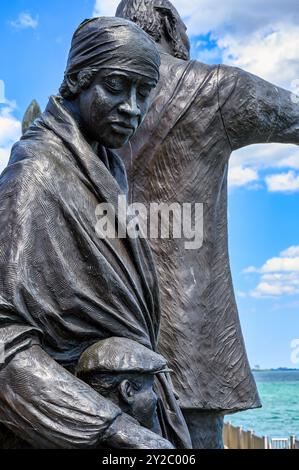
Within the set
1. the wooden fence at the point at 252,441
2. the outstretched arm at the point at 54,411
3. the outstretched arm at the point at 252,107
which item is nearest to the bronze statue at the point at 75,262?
the outstretched arm at the point at 54,411

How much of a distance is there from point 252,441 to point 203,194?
7.64m

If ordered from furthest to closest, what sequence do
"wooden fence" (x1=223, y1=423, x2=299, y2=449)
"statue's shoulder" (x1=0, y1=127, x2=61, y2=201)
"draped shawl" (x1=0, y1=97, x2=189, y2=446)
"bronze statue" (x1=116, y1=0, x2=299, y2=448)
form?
1. "wooden fence" (x1=223, y1=423, x2=299, y2=449)
2. "bronze statue" (x1=116, y1=0, x2=299, y2=448)
3. "statue's shoulder" (x1=0, y1=127, x2=61, y2=201)
4. "draped shawl" (x1=0, y1=97, x2=189, y2=446)

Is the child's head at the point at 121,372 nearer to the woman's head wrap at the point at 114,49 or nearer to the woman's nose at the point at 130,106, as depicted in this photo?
the woman's nose at the point at 130,106

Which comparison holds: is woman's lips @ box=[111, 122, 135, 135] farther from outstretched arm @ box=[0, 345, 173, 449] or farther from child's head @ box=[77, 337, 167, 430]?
outstretched arm @ box=[0, 345, 173, 449]

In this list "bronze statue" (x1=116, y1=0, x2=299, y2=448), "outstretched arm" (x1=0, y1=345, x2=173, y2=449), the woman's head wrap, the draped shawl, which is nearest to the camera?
"outstretched arm" (x1=0, y1=345, x2=173, y2=449)

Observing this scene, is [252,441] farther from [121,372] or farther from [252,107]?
[121,372]

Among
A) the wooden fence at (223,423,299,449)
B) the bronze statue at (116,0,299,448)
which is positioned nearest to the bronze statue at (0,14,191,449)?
the bronze statue at (116,0,299,448)

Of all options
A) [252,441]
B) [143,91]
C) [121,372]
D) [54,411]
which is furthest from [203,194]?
[252,441]

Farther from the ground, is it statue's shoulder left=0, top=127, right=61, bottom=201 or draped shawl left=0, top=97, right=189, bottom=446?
statue's shoulder left=0, top=127, right=61, bottom=201

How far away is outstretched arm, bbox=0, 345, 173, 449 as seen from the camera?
10.8ft

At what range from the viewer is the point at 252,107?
5.14 meters

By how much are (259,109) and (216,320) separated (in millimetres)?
991

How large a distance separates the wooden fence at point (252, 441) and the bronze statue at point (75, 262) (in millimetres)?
7538

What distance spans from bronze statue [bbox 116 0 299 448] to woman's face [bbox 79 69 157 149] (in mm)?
1391
